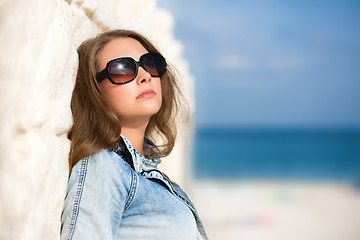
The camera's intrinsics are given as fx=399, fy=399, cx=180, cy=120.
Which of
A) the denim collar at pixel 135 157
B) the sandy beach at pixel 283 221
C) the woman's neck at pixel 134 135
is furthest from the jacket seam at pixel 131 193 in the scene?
the sandy beach at pixel 283 221

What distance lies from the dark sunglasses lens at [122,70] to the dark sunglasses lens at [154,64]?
0.09 metres

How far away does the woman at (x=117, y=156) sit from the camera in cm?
145

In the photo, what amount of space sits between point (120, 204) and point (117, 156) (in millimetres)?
200

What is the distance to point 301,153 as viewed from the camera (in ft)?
154

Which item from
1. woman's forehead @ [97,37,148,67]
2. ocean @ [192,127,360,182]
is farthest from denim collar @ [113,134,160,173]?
ocean @ [192,127,360,182]

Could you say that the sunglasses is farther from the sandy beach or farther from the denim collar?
the sandy beach

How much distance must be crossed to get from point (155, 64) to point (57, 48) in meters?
0.70

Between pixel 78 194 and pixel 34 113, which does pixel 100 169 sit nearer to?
pixel 78 194

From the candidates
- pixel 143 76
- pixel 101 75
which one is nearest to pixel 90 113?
pixel 101 75

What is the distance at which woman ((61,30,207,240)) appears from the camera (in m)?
1.45

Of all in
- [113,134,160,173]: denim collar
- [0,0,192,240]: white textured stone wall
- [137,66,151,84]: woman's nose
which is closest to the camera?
[0,0,192,240]: white textured stone wall

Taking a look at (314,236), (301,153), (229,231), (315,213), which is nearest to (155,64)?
(229,231)

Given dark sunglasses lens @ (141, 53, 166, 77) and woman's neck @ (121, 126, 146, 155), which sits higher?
dark sunglasses lens @ (141, 53, 166, 77)

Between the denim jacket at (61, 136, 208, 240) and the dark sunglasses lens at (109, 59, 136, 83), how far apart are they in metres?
0.33
